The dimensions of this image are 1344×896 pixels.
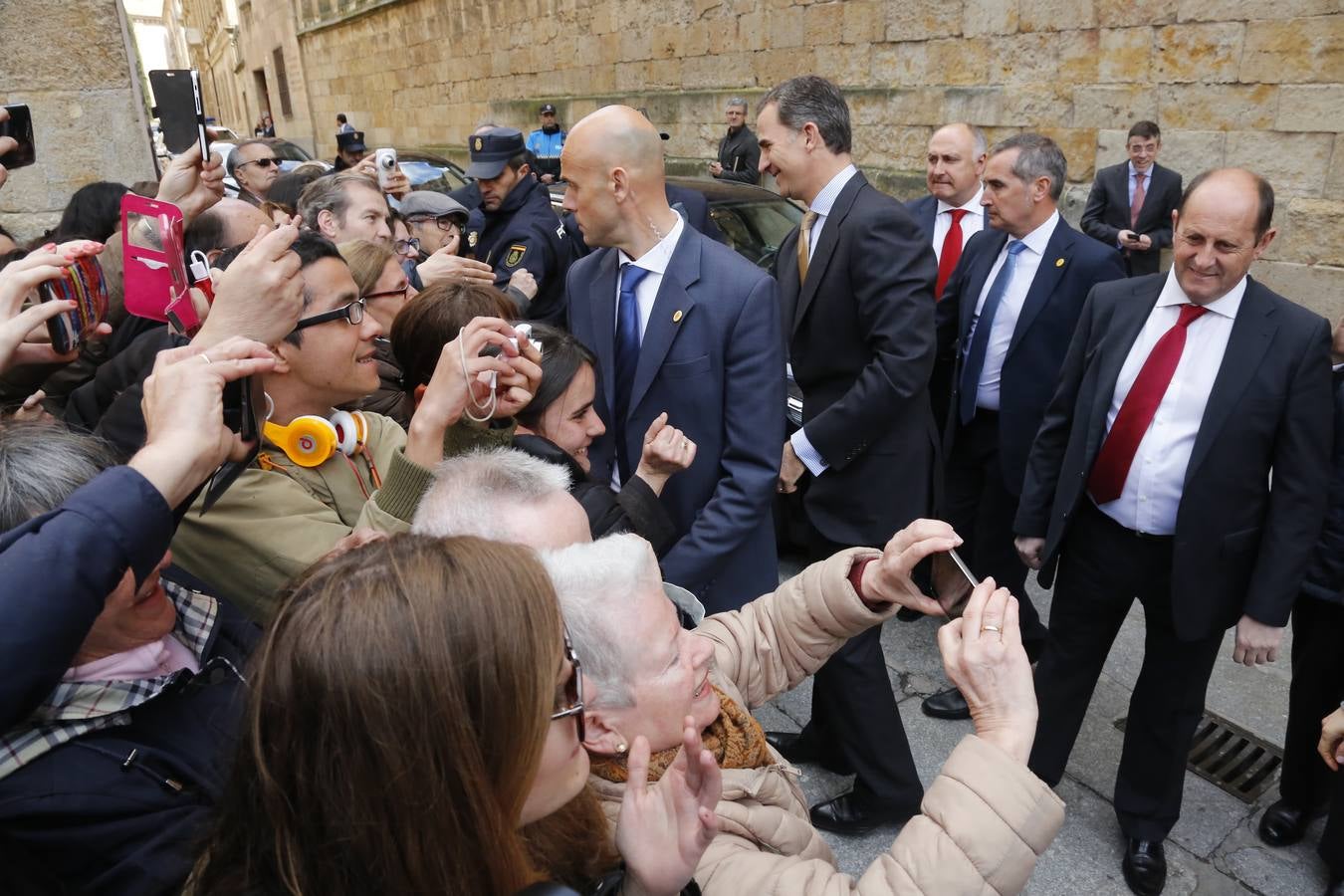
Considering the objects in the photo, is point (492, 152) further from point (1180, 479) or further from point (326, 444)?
point (1180, 479)

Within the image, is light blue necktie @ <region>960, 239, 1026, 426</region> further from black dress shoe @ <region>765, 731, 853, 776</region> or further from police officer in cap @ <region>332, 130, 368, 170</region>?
police officer in cap @ <region>332, 130, 368, 170</region>

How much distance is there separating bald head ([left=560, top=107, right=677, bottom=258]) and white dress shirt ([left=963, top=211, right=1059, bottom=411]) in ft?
5.38

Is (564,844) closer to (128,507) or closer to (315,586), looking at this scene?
(315,586)

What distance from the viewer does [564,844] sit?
1256 mm

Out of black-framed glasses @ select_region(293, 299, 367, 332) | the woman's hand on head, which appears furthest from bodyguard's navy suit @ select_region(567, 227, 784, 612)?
the woman's hand on head

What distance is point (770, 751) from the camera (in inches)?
63.6

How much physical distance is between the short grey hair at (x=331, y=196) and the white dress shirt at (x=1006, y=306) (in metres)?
2.66

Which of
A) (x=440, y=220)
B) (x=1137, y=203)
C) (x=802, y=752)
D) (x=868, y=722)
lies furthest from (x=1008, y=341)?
(x=1137, y=203)

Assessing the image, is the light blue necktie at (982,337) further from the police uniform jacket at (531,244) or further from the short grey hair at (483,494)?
the short grey hair at (483,494)

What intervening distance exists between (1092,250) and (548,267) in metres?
2.54

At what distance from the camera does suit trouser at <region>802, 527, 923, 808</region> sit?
9.04 feet

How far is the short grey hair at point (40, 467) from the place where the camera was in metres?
1.26

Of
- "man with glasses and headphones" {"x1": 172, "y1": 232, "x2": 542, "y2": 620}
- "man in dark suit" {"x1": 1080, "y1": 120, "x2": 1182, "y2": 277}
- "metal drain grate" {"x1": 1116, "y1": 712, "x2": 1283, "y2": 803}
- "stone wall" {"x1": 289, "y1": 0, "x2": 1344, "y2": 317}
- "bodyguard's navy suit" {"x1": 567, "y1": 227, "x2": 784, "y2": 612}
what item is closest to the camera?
"man with glasses and headphones" {"x1": 172, "y1": 232, "x2": 542, "y2": 620}

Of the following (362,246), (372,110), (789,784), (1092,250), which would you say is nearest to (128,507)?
(789,784)
